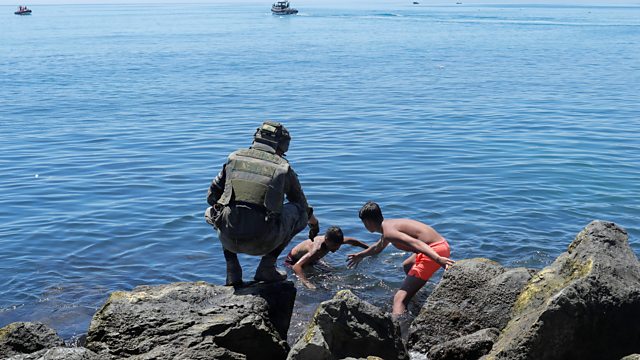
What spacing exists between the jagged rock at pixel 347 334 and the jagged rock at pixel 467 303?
1.04 metres

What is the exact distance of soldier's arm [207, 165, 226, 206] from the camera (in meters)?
9.29

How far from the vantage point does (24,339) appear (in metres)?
8.32

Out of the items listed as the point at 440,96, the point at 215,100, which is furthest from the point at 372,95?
the point at 215,100

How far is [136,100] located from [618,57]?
1226 inches

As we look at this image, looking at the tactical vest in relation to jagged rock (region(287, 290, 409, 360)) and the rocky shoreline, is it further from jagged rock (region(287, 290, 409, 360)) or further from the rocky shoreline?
jagged rock (region(287, 290, 409, 360))

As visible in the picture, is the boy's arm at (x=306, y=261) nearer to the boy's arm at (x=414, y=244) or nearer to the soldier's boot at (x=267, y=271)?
the boy's arm at (x=414, y=244)

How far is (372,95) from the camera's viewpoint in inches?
1385

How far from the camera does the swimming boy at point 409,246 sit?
37.0ft

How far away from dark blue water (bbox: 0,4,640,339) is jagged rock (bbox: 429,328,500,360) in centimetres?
290

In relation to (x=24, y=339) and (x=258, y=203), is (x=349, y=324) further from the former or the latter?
(x=24, y=339)

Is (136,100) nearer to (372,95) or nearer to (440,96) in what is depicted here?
(372,95)

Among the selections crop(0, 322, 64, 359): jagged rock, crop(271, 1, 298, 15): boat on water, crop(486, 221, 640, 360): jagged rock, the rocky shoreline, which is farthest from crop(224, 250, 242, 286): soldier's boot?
crop(271, 1, 298, 15): boat on water

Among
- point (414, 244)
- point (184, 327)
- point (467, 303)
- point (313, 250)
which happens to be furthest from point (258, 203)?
point (313, 250)

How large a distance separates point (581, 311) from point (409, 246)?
3.84 meters
